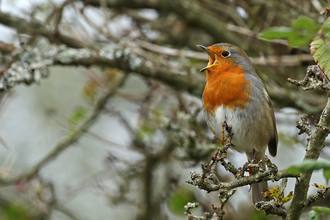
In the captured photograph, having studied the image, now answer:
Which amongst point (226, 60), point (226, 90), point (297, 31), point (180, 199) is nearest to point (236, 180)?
point (297, 31)

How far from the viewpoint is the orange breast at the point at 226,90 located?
3426 millimetres

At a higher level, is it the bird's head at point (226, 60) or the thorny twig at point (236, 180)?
the bird's head at point (226, 60)

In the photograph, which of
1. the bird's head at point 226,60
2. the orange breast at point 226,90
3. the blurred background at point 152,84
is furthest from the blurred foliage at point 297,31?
the blurred background at point 152,84

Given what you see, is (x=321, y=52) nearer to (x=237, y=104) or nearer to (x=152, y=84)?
(x=237, y=104)

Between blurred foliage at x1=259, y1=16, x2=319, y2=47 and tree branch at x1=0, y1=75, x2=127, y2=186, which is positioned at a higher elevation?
tree branch at x1=0, y1=75, x2=127, y2=186

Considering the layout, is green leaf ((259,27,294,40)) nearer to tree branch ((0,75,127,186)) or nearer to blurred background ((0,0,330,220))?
blurred background ((0,0,330,220))

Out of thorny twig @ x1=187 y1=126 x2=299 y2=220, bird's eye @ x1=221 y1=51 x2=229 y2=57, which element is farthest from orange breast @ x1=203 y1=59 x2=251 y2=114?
thorny twig @ x1=187 y1=126 x2=299 y2=220

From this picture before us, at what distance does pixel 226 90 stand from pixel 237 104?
0.51 ft

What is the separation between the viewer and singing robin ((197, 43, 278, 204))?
343 cm

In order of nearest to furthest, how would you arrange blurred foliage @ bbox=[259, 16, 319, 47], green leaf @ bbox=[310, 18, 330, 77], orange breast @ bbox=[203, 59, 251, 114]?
blurred foliage @ bbox=[259, 16, 319, 47]
green leaf @ bbox=[310, 18, 330, 77]
orange breast @ bbox=[203, 59, 251, 114]

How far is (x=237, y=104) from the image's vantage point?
135 inches

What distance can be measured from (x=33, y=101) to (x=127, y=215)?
11.6 ft

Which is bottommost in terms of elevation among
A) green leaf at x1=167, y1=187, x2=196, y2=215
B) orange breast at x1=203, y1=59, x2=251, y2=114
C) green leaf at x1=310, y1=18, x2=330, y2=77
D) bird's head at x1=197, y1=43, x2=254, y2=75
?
green leaf at x1=310, y1=18, x2=330, y2=77

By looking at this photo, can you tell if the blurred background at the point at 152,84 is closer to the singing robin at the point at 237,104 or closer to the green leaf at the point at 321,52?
the singing robin at the point at 237,104
